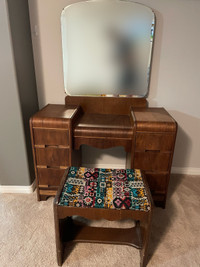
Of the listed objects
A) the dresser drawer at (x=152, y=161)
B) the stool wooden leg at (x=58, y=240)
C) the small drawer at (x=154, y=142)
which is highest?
the small drawer at (x=154, y=142)

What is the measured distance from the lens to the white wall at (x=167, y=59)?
165 cm

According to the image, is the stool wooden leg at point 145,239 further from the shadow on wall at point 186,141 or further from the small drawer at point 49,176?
the shadow on wall at point 186,141

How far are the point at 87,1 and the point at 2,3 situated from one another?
665 millimetres

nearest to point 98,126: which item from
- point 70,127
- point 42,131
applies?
point 70,127

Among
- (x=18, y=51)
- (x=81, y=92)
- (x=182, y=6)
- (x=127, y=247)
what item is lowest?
(x=127, y=247)

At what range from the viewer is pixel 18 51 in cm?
151

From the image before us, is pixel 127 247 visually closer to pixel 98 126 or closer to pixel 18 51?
pixel 98 126

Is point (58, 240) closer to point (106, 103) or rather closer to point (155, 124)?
point (155, 124)

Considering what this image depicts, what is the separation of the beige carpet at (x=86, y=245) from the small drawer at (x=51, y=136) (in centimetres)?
58

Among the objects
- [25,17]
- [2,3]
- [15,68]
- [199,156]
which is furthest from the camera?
[199,156]

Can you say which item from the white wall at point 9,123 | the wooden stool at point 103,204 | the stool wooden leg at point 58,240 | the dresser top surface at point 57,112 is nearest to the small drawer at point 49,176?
the white wall at point 9,123

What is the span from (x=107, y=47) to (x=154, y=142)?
3.05 feet

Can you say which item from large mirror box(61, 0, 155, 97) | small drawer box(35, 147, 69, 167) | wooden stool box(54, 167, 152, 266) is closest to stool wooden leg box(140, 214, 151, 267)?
wooden stool box(54, 167, 152, 266)

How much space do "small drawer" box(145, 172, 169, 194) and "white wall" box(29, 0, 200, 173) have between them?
613 mm
